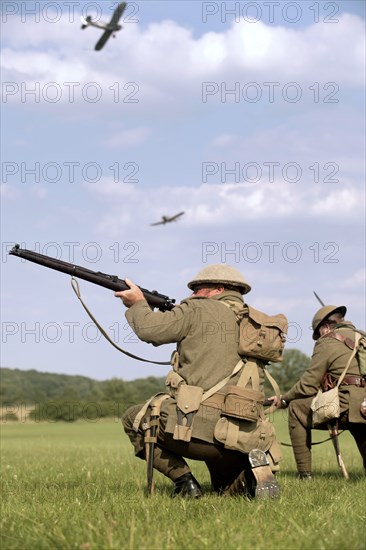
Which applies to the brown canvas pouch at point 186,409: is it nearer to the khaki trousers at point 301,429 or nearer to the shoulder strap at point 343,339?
the shoulder strap at point 343,339

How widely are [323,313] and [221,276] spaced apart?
147 inches

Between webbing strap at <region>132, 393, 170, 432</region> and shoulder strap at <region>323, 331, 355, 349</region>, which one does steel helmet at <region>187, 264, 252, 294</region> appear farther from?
shoulder strap at <region>323, 331, 355, 349</region>

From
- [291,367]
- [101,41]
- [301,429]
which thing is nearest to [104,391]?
[291,367]

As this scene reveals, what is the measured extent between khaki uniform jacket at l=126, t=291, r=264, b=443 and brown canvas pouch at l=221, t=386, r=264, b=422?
0.15 m

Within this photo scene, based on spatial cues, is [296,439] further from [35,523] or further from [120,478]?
[35,523]

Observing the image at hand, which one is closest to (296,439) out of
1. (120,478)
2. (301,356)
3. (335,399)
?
(335,399)

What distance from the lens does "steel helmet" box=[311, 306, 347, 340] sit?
11.5 metres

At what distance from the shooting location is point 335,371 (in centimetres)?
1106

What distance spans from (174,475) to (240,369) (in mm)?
1307

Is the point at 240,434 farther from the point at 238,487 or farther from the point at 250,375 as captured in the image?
the point at 238,487

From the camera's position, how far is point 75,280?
884cm

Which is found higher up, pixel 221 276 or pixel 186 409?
pixel 221 276

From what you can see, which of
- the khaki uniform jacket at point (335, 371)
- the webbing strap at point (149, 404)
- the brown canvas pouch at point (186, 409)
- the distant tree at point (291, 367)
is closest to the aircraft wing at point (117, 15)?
the khaki uniform jacket at point (335, 371)

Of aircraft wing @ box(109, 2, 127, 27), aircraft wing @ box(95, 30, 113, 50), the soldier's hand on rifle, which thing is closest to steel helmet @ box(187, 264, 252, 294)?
the soldier's hand on rifle
